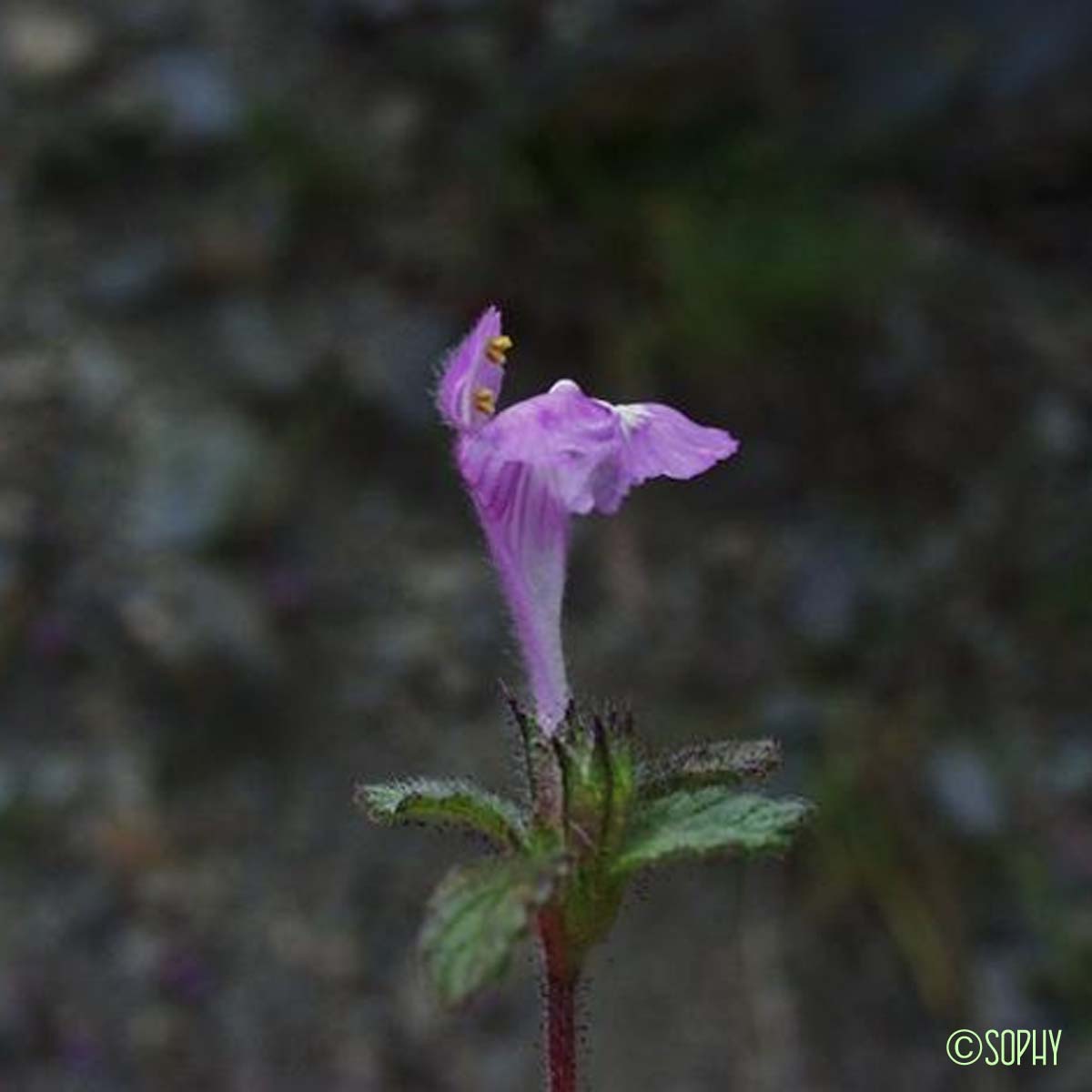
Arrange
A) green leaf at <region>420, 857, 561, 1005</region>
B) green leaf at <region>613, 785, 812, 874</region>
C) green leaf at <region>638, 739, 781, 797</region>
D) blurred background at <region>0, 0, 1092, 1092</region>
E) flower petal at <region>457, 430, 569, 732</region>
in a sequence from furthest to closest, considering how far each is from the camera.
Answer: blurred background at <region>0, 0, 1092, 1092</region> < flower petal at <region>457, 430, 569, 732</region> < green leaf at <region>638, 739, 781, 797</region> < green leaf at <region>613, 785, 812, 874</region> < green leaf at <region>420, 857, 561, 1005</region>

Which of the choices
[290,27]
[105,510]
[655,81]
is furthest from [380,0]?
[105,510]

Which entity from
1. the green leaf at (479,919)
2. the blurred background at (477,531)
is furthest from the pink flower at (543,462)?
the blurred background at (477,531)

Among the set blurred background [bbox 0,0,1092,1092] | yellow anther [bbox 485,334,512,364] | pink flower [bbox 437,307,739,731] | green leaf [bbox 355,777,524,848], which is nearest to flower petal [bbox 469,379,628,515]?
pink flower [bbox 437,307,739,731]

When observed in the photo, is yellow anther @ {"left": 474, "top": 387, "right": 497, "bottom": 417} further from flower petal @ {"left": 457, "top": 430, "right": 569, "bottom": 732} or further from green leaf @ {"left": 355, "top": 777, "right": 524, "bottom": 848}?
green leaf @ {"left": 355, "top": 777, "right": 524, "bottom": 848}

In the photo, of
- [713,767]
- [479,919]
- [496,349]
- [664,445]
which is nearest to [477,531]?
[496,349]

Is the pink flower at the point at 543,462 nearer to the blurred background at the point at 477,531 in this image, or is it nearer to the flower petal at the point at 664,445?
the flower petal at the point at 664,445

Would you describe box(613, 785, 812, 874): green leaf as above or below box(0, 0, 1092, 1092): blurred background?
below

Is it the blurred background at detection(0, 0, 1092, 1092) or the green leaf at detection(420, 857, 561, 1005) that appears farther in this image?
the blurred background at detection(0, 0, 1092, 1092)

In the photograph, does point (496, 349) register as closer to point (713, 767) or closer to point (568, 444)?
point (568, 444)
